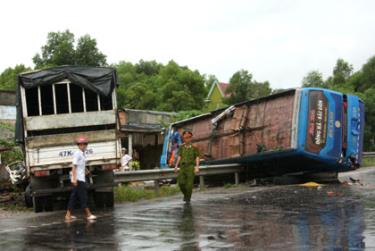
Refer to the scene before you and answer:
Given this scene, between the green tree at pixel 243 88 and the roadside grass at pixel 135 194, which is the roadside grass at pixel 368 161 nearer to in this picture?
the roadside grass at pixel 135 194

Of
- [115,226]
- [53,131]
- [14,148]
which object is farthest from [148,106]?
[115,226]

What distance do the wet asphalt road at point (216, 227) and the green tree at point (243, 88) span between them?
43820 mm

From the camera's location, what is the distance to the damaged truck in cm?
1252

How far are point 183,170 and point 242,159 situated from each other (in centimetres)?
616

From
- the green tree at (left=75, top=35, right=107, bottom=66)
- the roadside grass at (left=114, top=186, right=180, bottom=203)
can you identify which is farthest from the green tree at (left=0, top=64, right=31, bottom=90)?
the roadside grass at (left=114, top=186, right=180, bottom=203)

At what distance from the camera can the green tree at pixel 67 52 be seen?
199 feet

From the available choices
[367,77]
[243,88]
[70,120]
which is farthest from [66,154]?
[367,77]

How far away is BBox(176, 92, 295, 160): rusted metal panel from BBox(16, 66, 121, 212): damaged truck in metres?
6.29

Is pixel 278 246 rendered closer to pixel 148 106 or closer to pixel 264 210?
pixel 264 210

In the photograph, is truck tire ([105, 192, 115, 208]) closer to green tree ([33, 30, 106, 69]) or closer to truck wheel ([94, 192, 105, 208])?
truck wheel ([94, 192, 105, 208])

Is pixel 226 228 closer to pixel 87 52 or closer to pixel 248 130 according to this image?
pixel 248 130

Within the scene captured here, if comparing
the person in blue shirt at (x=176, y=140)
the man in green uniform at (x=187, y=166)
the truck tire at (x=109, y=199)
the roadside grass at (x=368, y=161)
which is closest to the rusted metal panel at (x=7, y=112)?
the person in blue shirt at (x=176, y=140)

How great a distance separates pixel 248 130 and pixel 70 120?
7712 mm

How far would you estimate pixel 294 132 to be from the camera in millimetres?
17062
